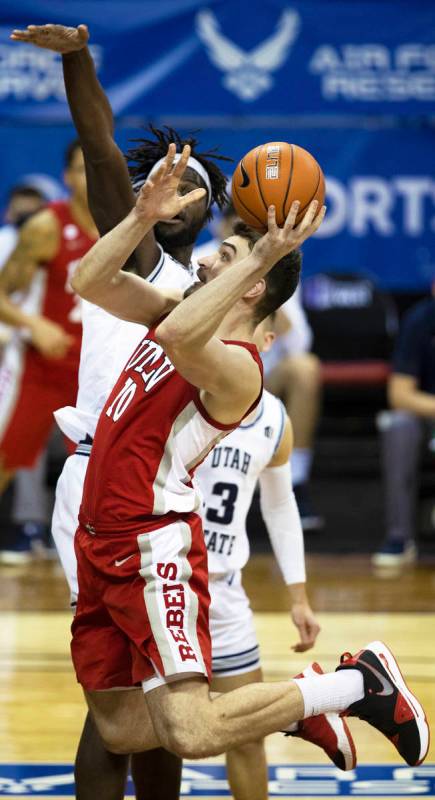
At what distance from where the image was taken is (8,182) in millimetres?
9062

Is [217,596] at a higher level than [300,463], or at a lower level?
higher

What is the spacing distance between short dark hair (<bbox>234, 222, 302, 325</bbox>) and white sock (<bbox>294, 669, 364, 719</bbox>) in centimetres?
92

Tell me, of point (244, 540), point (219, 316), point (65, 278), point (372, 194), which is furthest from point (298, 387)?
point (219, 316)

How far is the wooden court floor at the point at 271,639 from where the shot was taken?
4906mm

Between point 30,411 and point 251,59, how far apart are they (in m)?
2.93

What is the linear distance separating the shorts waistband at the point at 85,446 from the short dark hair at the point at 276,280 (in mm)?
655

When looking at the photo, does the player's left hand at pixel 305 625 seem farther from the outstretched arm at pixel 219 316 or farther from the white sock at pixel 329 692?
the outstretched arm at pixel 219 316

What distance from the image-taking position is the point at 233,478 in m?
4.19

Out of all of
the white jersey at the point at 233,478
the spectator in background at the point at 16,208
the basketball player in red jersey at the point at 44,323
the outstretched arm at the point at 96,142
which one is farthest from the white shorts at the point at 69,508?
the spectator in background at the point at 16,208

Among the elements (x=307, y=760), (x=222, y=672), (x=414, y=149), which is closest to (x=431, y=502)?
(x=414, y=149)

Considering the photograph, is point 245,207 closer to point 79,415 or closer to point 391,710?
point 79,415

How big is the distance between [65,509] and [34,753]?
49.3 inches

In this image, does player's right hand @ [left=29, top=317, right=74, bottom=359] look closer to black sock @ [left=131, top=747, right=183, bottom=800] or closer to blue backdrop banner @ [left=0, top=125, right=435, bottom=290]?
blue backdrop banner @ [left=0, top=125, right=435, bottom=290]

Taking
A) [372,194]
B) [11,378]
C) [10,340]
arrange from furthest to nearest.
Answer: [372,194]
[10,340]
[11,378]
